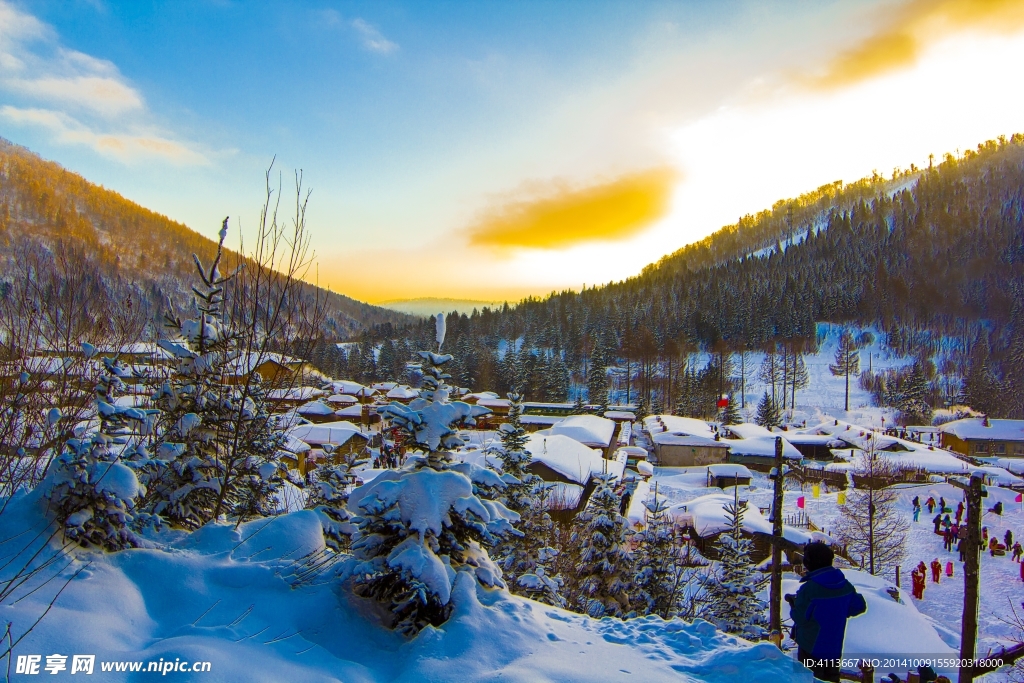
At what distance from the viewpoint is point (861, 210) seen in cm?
11719

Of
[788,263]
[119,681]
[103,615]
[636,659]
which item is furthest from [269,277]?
[788,263]

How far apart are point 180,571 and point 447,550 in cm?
221

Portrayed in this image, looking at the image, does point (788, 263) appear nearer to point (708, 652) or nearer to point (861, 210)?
point (861, 210)

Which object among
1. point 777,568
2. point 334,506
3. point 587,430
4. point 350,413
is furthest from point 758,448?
point 334,506

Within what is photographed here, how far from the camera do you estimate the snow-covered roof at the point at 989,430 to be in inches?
1665

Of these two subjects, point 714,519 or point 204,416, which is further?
point 714,519

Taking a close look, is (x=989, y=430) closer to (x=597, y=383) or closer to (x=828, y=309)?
(x=597, y=383)

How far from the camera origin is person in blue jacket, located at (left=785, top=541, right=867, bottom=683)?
12.5 feet

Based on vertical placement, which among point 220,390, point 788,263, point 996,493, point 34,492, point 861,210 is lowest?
point 996,493

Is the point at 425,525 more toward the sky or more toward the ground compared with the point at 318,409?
more toward the sky

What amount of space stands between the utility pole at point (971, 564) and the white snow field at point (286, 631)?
4.16 metres

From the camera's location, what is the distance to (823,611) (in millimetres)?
3879

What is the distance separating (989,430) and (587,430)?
37246 mm

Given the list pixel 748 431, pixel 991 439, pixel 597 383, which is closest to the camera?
pixel 991 439
